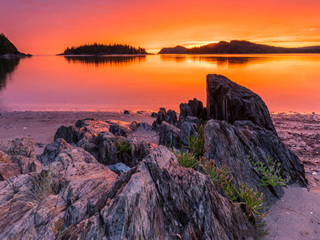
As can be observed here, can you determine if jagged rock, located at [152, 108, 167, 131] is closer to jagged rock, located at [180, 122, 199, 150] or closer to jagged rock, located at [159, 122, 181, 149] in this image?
jagged rock, located at [159, 122, 181, 149]

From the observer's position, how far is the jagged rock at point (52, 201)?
10.1 feet

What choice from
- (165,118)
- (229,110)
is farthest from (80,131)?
(229,110)

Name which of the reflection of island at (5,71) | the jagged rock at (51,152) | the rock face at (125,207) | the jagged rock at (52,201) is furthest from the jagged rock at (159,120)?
the reflection of island at (5,71)

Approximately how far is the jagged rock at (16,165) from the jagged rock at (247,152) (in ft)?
15.9

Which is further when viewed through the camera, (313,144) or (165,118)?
(165,118)

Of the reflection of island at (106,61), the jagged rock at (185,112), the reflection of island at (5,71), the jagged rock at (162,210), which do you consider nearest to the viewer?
the jagged rock at (162,210)

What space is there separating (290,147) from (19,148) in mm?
11559

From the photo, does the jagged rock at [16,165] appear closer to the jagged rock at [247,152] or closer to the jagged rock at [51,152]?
the jagged rock at [51,152]

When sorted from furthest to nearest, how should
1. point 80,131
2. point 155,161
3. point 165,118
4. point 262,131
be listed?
point 165,118
point 80,131
point 262,131
point 155,161

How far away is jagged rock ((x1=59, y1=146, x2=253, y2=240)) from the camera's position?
2805 millimetres

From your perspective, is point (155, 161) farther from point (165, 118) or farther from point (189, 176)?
point (165, 118)

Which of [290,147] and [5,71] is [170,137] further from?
[5,71]

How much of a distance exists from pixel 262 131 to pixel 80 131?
8.17 metres

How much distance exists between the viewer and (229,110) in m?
8.92
